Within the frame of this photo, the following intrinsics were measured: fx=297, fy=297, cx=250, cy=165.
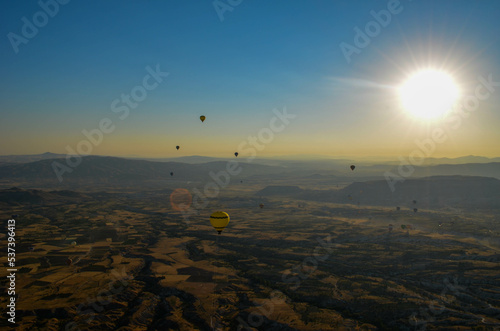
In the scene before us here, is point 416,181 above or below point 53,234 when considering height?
above

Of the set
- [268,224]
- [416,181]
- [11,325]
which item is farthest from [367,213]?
[11,325]

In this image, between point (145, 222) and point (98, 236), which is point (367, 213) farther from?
point (98, 236)

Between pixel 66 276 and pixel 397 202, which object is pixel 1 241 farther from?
pixel 397 202

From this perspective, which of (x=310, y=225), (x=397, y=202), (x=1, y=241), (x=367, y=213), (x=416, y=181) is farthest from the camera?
(x=416, y=181)

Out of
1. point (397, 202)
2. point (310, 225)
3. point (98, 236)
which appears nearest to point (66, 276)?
point (98, 236)

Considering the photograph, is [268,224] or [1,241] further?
[268,224]

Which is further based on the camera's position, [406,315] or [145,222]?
[145,222]

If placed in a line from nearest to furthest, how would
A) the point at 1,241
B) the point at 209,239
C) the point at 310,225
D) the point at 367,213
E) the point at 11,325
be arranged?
the point at 11,325, the point at 1,241, the point at 209,239, the point at 310,225, the point at 367,213

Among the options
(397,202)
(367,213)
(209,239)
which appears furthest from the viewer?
(397,202)

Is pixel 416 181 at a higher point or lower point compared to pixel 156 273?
higher
